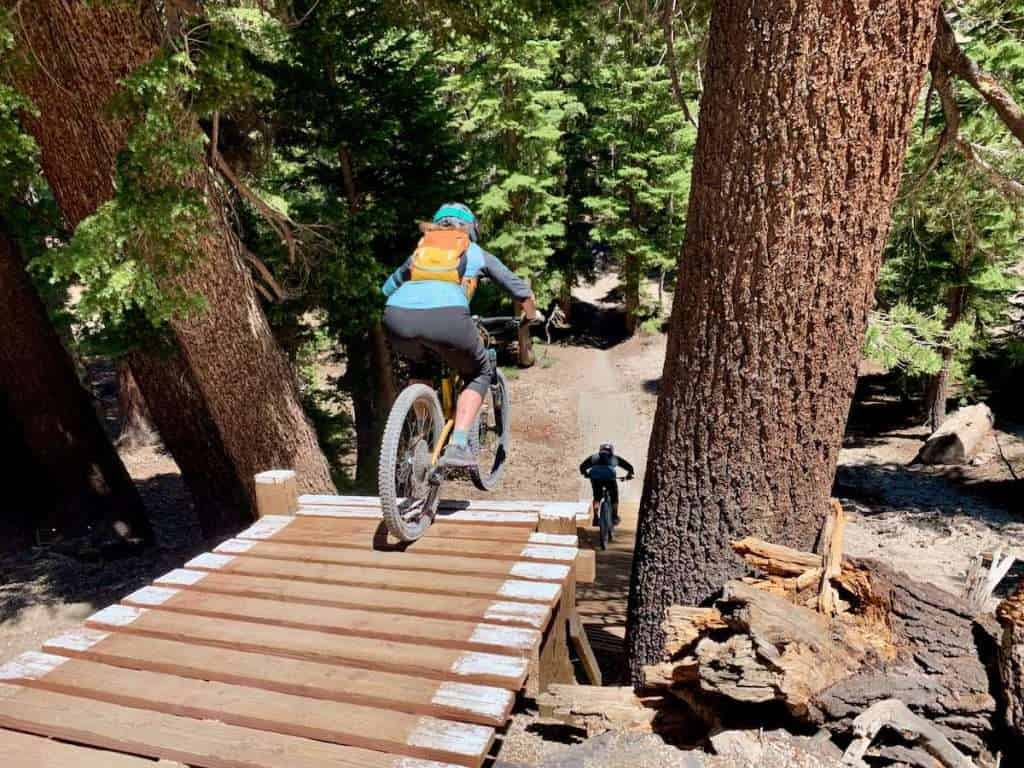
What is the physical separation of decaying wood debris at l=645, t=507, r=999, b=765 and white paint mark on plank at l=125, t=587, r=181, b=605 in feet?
8.97

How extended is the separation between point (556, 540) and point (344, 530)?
1.50m

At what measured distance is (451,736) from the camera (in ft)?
8.74

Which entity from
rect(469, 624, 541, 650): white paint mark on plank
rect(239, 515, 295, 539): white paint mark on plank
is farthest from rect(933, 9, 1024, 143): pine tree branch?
rect(239, 515, 295, 539): white paint mark on plank

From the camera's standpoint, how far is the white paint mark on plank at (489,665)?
9.86 ft

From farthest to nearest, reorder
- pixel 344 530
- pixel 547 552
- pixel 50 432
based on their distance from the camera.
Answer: pixel 50 432 < pixel 344 530 < pixel 547 552

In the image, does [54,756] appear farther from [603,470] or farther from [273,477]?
[603,470]

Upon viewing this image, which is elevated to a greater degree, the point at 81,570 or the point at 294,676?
the point at 294,676

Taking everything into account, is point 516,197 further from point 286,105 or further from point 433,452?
point 433,452

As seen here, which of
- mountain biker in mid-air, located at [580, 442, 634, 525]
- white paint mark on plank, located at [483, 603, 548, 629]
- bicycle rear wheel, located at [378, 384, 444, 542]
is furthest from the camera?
mountain biker in mid-air, located at [580, 442, 634, 525]

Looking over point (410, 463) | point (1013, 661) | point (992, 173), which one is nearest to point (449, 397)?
point (410, 463)

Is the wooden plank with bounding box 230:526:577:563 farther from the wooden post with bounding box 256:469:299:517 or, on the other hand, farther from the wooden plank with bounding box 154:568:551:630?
the wooden post with bounding box 256:469:299:517

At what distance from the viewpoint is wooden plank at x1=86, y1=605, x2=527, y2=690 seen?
3.04 meters

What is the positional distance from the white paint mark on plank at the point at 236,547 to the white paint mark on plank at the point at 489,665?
2004mm

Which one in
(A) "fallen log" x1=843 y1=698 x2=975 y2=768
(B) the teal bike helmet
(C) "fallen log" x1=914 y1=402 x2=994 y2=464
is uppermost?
(B) the teal bike helmet
